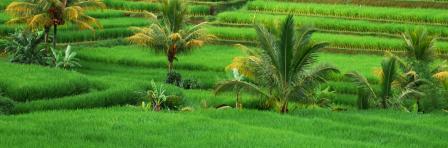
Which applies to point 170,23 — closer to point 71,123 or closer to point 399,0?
point 71,123

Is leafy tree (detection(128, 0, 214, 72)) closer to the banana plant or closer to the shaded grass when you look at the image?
the shaded grass

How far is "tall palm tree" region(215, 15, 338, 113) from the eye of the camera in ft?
53.7

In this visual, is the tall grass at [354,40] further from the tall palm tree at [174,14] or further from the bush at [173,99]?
the bush at [173,99]

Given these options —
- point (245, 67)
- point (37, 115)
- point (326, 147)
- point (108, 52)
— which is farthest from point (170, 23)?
point (326, 147)

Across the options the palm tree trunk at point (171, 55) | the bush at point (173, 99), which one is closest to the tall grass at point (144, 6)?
the palm tree trunk at point (171, 55)

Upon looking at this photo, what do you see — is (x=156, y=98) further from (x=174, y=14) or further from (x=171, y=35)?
(x=174, y=14)

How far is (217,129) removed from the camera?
1355 centimetres

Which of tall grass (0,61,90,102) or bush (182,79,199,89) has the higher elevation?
tall grass (0,61,90,102)

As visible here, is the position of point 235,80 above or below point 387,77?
above

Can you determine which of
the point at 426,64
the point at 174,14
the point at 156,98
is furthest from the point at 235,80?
the point at 174,14

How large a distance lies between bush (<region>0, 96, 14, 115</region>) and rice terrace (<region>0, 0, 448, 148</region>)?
3 cm

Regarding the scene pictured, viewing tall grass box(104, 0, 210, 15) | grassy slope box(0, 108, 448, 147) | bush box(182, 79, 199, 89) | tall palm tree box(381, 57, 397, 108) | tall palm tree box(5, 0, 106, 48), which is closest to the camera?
grassy slope box(0, 108, 448, 147)

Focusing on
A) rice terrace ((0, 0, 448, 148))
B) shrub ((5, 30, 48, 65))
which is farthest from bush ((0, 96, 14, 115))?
shrub ((5, 30, 48, 65))

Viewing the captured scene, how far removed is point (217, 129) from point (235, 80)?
2.93 metres
